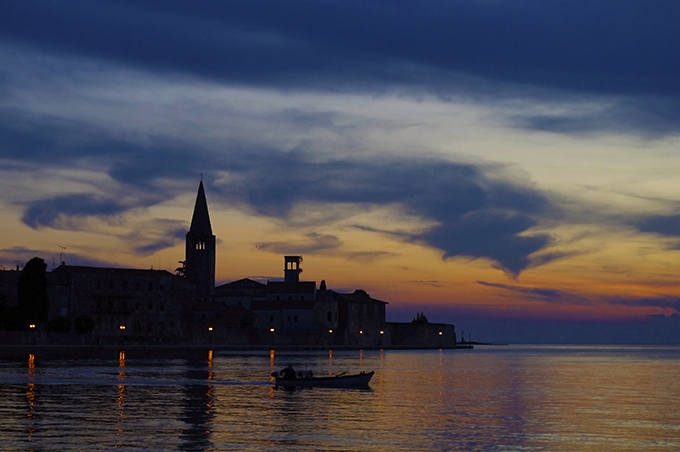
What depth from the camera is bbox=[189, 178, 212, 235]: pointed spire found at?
161 meters

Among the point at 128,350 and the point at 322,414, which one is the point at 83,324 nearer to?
the point at 128,350

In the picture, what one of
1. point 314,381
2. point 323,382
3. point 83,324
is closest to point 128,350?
point 83,324

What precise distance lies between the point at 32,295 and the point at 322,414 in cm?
7450

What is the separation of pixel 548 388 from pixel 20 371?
38.5m

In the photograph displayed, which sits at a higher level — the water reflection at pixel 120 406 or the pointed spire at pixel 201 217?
the pointed spire at pixel 201 217

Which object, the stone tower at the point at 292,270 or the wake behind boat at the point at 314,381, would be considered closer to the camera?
the wake behind boat at the point at 314,381

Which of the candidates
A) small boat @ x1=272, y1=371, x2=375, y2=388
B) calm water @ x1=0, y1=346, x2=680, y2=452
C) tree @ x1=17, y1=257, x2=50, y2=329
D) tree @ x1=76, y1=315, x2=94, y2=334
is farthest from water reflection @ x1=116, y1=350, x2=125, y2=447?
tree @ x1=76, y1=315, x2=94, y2=334

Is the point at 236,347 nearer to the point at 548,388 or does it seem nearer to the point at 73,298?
the point at 73,298

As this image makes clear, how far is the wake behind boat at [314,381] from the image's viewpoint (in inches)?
2378

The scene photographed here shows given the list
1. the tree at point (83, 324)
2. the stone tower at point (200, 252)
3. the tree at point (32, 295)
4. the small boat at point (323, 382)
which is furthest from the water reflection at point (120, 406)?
the stone tower at point (200, 252)

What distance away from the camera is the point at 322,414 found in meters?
44.8

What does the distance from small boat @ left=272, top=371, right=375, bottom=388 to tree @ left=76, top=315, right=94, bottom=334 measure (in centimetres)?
6836

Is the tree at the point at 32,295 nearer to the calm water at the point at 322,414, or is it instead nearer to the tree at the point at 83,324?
the tree at the point at 83,324

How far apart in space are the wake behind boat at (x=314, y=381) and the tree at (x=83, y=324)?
68.4 meters
